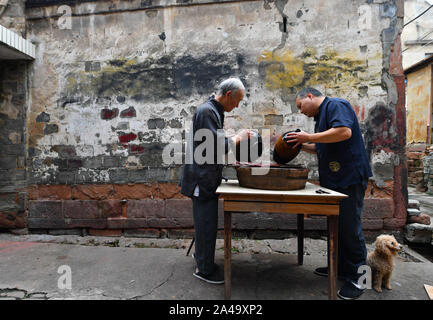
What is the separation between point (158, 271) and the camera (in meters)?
2.68

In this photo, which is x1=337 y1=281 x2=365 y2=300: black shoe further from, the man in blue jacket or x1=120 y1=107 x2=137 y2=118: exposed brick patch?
x1=120 y1=107 x2=137 y2=118: exposed brick patch

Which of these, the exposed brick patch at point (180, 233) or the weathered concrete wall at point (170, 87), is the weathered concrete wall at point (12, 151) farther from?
the exposed brick patch at point (180, 233)

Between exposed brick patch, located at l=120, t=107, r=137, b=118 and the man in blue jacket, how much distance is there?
250cm

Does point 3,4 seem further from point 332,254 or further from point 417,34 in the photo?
point 417,34

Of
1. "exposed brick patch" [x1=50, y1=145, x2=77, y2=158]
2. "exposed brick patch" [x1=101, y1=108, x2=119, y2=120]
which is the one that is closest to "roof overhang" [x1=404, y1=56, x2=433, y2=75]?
"exposed brick patch" [x1=101, y1=108, x2=119, y2=120]

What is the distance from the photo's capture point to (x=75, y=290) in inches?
89.4

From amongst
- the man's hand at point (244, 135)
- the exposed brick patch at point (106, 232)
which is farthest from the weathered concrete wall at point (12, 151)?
the man's hand at point (244, 135)

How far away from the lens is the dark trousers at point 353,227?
2.21 meters

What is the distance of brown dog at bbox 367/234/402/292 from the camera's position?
2.17m

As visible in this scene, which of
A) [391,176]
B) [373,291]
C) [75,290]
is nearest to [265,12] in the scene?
[391,176]

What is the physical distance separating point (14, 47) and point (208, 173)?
11.3 feet

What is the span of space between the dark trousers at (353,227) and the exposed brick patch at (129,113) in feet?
9.58

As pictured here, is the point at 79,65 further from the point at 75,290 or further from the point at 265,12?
the point at 75,290

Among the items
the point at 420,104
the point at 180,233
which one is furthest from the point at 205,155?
the point at 420,104
